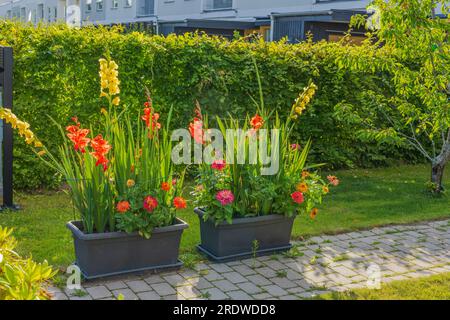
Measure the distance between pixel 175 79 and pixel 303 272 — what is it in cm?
431

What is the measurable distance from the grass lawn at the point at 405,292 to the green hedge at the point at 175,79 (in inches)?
181

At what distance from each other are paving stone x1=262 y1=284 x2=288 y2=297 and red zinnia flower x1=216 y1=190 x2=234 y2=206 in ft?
2.82

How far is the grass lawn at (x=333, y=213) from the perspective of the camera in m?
5.89

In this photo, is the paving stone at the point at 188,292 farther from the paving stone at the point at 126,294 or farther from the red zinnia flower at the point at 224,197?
the red zinnia flower at the point at 224,197

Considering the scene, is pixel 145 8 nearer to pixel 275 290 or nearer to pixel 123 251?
pixel 123 251

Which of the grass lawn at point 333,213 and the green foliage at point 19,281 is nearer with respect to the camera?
the green foliage at point 19,281

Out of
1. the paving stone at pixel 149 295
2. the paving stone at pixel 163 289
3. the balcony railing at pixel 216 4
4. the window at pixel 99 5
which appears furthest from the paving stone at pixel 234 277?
the window at pixel 99 5

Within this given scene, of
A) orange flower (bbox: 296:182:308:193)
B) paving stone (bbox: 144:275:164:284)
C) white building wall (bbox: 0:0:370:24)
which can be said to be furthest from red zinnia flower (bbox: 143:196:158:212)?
white building wall (bbox: 0:0:370:24)

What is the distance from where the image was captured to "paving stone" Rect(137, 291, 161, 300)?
4.63m

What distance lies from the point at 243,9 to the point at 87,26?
21.3 m

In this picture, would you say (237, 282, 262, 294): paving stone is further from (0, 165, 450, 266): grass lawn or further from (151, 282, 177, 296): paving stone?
(0, 165, 450, 266): grass lawn

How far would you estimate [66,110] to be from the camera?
811 centimetres

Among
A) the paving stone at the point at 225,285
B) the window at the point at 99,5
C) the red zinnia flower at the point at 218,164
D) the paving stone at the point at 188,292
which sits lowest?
the paving stone at the point at 225,285

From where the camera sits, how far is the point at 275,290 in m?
4.91
